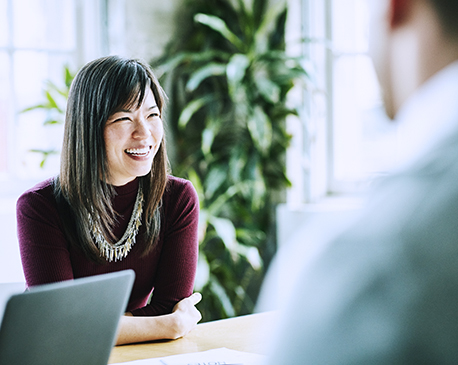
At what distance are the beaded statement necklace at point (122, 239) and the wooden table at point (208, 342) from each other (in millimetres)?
330

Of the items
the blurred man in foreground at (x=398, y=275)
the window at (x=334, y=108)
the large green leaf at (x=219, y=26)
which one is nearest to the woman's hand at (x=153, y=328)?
the blurred man in foreground at (x=398, y=275)

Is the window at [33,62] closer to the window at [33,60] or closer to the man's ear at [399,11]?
the window at [33,60]

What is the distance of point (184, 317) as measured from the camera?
4.75 feet

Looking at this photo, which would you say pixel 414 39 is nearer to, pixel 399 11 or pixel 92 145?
pixel 399 11

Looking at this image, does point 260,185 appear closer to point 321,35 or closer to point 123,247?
point 321,35

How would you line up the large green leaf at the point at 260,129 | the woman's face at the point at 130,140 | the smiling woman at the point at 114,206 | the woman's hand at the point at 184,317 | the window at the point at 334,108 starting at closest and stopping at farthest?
the woman's hand at the point at 184,317, the smiling woman at the point at 114,206, the woman's face at the point at 130,140, the large green leaf at the point at 260,129, the window at the point at 334,108

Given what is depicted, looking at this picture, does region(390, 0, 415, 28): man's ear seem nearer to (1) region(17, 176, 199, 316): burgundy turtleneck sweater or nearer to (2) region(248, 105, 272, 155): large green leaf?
(1) region(17, 176, 199, 316): burgundy turtleneck sweater

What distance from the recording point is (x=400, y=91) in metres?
0.38

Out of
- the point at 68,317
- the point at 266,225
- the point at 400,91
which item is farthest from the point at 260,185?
the point at 400,91

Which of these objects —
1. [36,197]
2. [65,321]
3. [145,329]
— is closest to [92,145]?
[36,197]

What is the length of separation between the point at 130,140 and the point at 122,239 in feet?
0.99

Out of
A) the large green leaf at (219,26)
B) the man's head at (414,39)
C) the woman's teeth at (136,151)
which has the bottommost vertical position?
the woman's teeth at (136,151)

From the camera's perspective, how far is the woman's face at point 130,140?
1655 millimetres

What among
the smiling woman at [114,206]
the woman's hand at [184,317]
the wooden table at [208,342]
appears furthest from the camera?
the smiling woman at [114,206]
